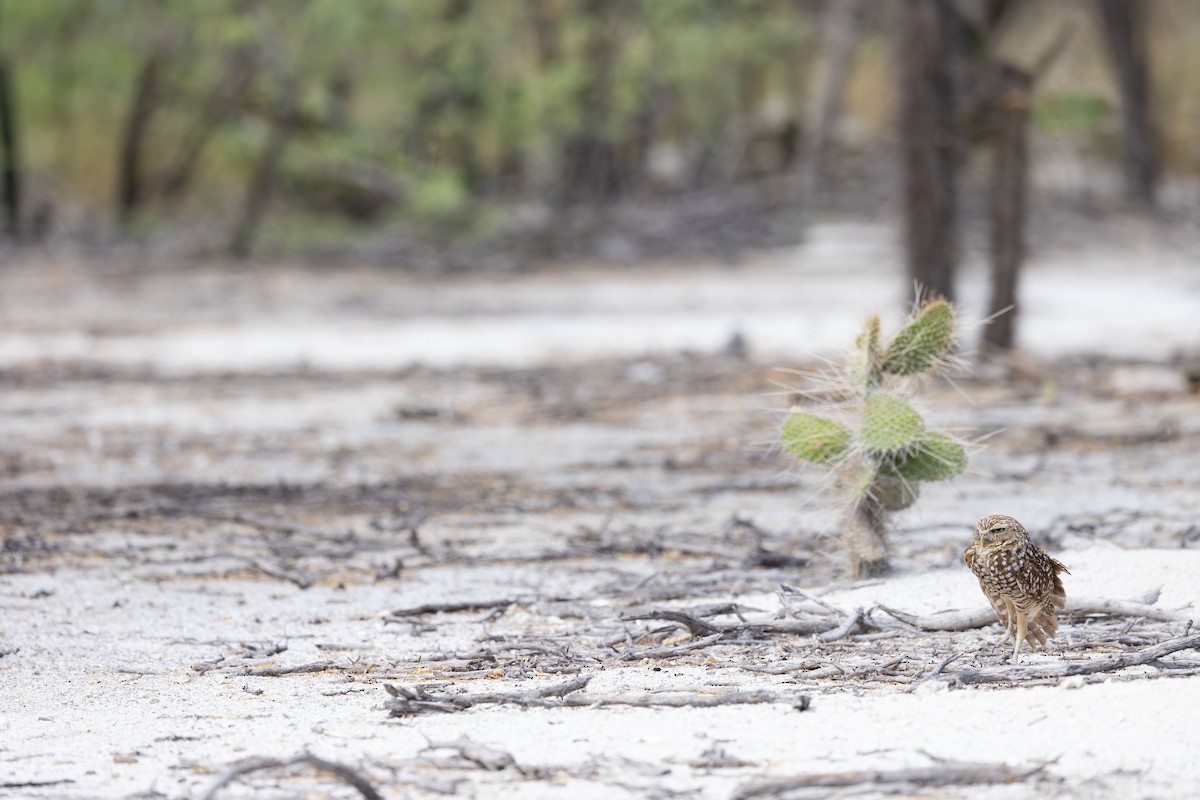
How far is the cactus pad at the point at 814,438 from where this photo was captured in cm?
444

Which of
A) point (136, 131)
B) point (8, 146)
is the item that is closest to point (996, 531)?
point (8, 146)

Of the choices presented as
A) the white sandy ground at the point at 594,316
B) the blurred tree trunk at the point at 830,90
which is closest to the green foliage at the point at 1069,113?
the white sandy ground at the point at 594,316

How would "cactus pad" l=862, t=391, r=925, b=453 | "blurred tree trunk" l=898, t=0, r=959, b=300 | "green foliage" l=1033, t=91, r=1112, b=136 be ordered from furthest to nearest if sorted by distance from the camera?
"green foliage" l=1033, t=91, r=1112, b=136 < "blurred tree trunk" l=898, t=0, r=959, b=300 < "cactus pad" l=862, t=391, r=925, b=453

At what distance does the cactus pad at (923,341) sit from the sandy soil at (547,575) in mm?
304

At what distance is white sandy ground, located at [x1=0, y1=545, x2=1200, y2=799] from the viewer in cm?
285

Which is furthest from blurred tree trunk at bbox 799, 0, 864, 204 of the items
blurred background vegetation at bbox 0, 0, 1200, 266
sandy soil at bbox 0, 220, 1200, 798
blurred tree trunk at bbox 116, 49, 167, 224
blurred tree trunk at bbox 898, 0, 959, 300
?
blurred tree trunk at bbox 898, 0, 959, 300

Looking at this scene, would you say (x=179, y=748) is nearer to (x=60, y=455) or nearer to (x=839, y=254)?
(x=60, y=455)

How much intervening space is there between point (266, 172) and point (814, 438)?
1456 centimetres

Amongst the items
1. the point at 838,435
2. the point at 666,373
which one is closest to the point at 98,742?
the point at 838,435

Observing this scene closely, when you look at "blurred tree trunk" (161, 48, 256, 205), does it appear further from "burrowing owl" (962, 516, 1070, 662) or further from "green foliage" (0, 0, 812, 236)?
"burrowing owl" (962, 516, 1070, 662)

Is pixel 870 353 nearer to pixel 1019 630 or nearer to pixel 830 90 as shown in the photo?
pixel 1019 630

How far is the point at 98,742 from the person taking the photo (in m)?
3.13

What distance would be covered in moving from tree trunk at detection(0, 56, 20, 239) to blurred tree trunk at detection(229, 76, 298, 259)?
4.37 meters

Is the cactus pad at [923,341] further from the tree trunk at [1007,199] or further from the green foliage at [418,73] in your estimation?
the green foliage at [418,73]
